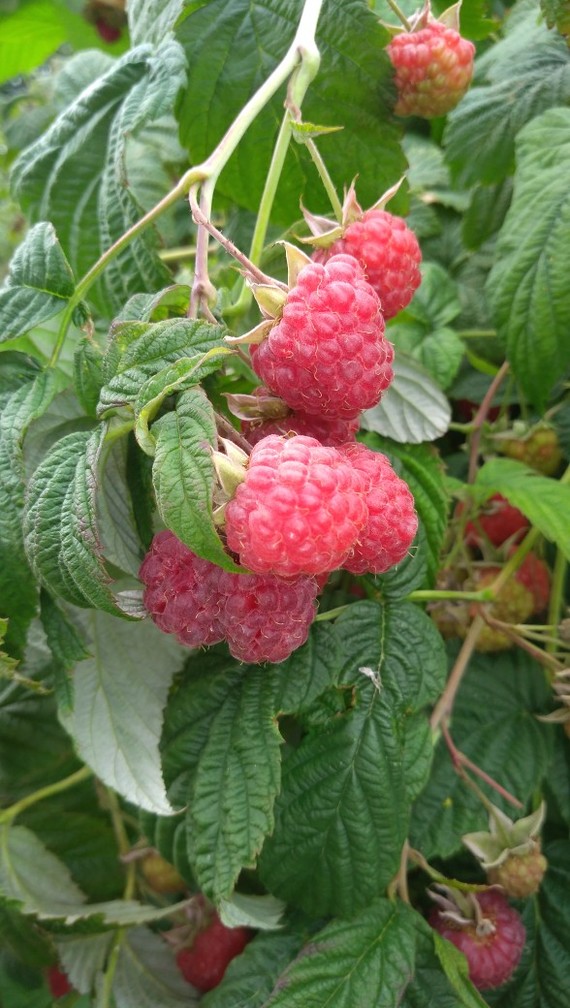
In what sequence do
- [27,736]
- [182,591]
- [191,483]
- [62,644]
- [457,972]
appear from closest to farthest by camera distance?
[191,483]
[182,591]
[62,644]
[457,972]
[27,736]

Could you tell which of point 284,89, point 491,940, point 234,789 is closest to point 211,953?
point 491,940

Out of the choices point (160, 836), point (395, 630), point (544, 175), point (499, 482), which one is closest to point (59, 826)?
point (160, 836)

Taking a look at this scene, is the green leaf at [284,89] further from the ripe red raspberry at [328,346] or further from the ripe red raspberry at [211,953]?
the ripe red raspberry at [211,953]

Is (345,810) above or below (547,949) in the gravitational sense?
above

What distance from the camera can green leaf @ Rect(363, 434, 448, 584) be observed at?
81 centimetres

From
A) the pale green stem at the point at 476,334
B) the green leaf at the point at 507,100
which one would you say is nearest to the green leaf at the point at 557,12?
the green leaf at the point at 507,100

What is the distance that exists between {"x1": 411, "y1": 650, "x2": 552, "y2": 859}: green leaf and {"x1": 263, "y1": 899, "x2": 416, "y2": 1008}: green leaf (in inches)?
4.0

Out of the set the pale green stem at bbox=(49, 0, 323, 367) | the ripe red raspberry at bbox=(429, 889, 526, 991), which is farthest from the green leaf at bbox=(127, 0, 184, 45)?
the ripe red raspberry at bbox=(429, 889, 526, 991)

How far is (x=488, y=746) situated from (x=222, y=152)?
27.4 inches

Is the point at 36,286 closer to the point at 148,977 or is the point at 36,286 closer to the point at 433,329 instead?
the point at 433,329

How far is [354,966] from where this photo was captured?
0.76 metres

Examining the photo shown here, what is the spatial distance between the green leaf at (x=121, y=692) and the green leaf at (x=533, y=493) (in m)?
0.36

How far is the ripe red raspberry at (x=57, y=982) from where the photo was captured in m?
1.03

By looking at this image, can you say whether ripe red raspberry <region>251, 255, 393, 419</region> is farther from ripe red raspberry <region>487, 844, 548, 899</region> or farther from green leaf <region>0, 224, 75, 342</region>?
ripe red raspberry <region>487, 844, 548, 899</region>
